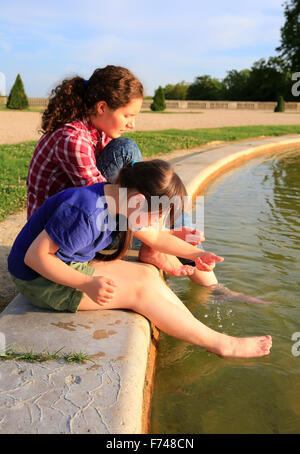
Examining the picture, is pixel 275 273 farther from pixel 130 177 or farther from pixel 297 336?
A: pixel 130 177

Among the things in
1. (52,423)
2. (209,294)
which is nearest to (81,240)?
(52,423)

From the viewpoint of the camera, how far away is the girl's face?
2.87 metres

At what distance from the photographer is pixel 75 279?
2.20 metres

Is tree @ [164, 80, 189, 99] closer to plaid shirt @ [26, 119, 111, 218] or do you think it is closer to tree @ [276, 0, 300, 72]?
tree @ [276, 0, 300, 72]

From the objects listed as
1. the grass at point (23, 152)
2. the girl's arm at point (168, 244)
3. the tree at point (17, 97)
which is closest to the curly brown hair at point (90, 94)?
A: the girl's arm at point (168, 244)

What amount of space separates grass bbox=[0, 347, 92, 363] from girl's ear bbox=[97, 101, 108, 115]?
155 centimetres

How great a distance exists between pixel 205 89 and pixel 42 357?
5765 centimetres

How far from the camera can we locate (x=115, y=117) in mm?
2902

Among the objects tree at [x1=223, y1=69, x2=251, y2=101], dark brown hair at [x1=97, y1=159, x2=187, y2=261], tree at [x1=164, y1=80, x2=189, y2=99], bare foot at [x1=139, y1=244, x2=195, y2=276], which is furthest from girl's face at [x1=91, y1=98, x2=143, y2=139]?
tree at [x1=164, y1=80, x2=189, y2=99]

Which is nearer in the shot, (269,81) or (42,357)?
(42,357)

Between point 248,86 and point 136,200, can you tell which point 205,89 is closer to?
point 248,86

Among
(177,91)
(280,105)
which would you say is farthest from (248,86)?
(280,105)

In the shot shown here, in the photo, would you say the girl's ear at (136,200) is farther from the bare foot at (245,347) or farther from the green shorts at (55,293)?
the bare foot at (245,347)
